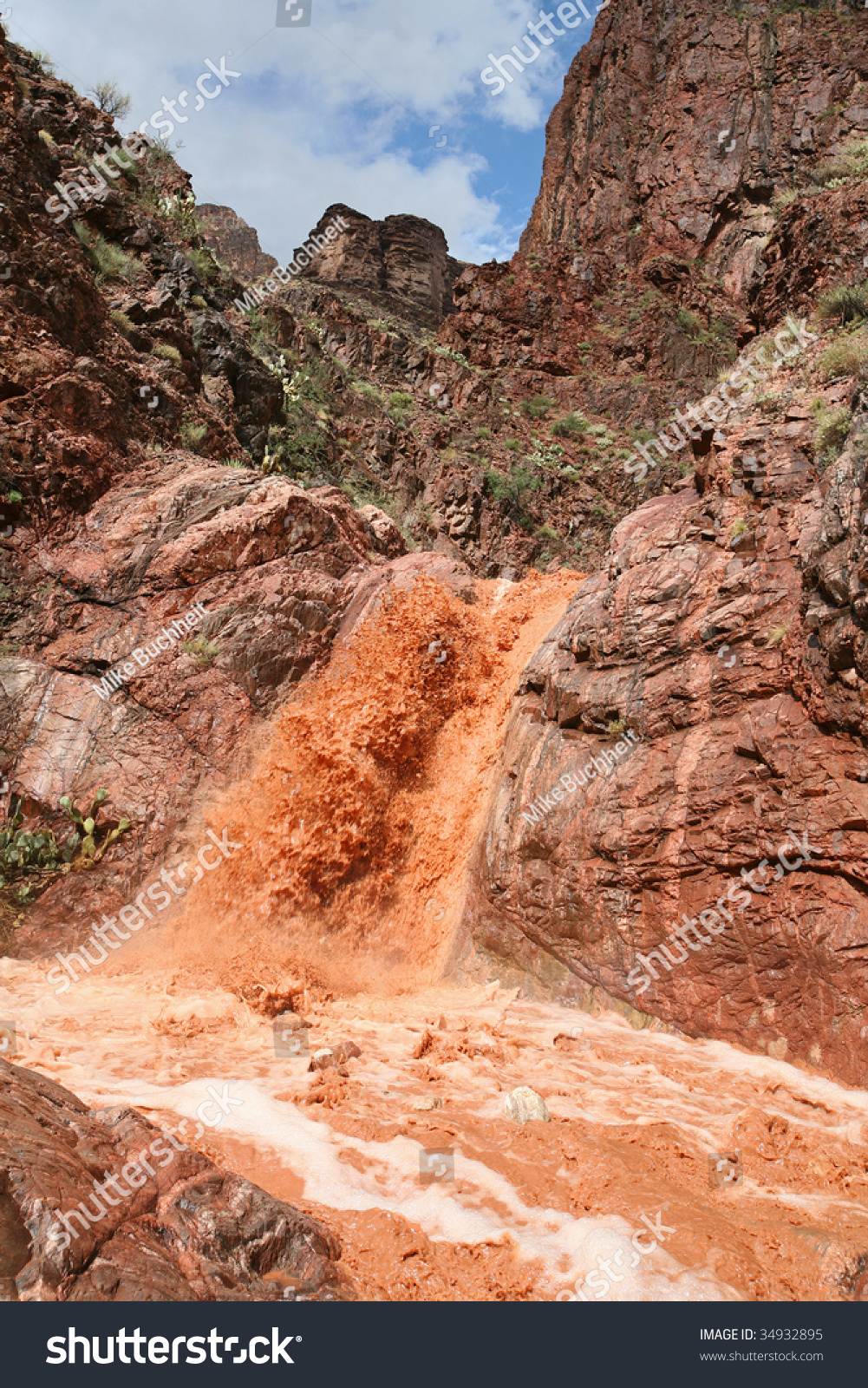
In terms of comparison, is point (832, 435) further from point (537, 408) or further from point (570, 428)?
point (537, 408)

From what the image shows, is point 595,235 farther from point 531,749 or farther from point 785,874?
point 785,874

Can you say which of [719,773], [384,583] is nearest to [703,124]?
[384,583]

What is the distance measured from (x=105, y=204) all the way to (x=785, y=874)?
16.9 metres

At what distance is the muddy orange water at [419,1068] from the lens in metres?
3.69

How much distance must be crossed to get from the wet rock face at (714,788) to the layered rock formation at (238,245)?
178 ft

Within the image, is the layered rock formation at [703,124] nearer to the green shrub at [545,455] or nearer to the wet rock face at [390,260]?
the wet rock face at [390,260]

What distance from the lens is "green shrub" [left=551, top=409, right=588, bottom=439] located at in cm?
2938

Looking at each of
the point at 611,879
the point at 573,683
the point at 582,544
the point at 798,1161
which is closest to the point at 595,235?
the point at 582,544

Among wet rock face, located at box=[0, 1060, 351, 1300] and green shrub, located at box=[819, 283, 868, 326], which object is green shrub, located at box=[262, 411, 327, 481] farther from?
wet rock face, located at box=[0, 1060, 351, 1300]

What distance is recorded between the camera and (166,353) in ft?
46.7

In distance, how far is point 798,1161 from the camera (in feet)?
15.4

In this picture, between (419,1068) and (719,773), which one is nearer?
(419,1068)

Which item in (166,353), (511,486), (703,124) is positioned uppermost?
(703,124)

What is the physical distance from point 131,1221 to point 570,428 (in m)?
29.9
